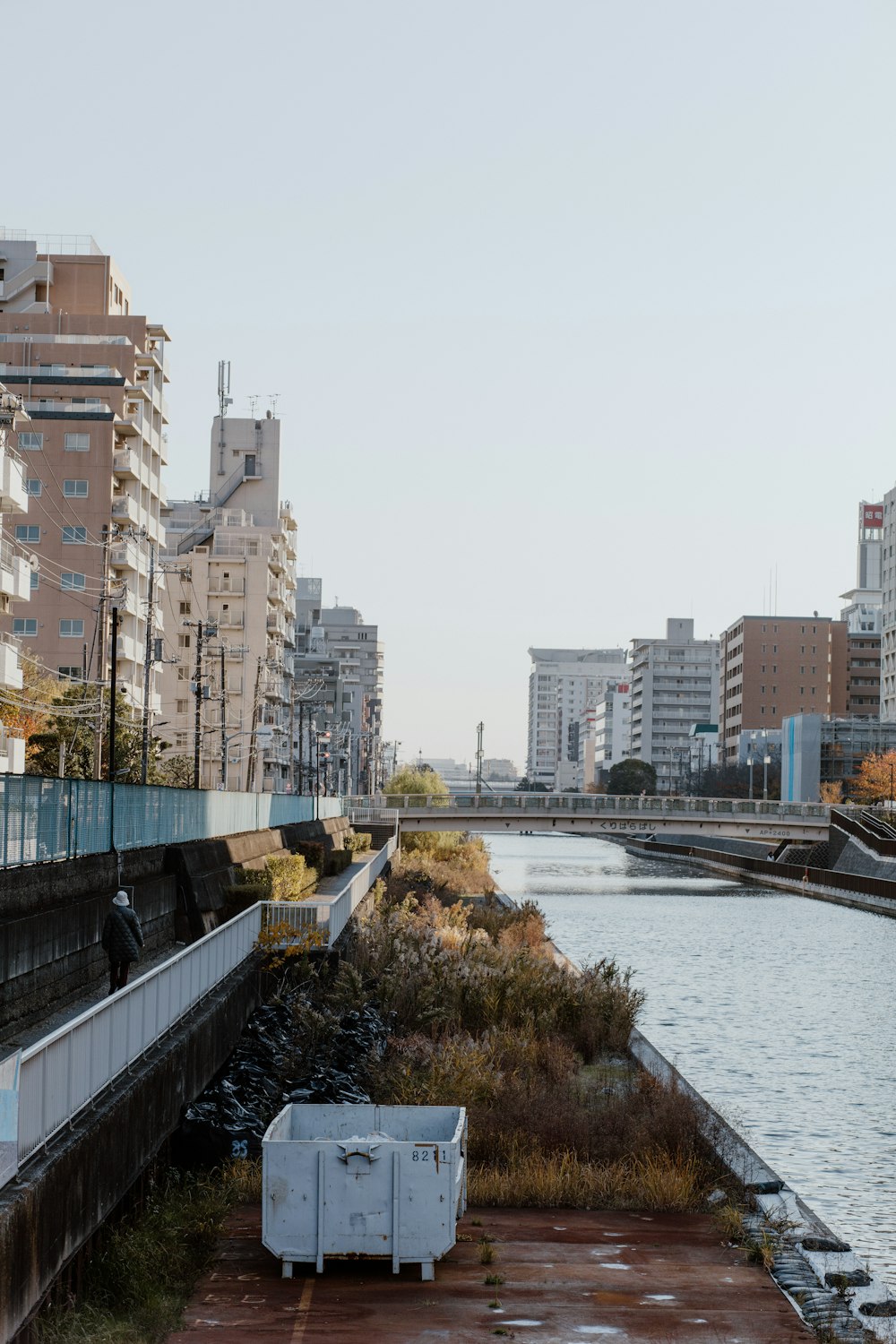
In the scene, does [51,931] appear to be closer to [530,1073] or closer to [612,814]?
[530,1073]

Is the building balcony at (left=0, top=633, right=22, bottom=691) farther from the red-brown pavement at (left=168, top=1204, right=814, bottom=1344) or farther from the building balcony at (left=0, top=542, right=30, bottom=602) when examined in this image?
the red-brown pavement at (left=168, top=1204, right=814, bottom=1344)

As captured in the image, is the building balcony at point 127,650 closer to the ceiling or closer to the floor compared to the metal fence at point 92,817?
closer to the ceiling

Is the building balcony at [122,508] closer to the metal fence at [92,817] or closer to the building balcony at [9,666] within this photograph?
the building balcony at [9,666]

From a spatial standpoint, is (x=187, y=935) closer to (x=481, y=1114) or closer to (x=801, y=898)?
(x=481, y=1114)

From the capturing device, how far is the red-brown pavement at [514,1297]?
12.2m

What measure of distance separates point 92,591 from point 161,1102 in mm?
70568

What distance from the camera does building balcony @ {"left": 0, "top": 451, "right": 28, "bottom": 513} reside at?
5291 cm

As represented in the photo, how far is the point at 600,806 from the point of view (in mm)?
91188

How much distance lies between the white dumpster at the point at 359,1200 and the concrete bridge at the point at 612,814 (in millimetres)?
74544

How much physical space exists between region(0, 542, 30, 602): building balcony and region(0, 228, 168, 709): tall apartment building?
1784 centimetres

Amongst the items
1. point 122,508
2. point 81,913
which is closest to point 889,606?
point 122,508

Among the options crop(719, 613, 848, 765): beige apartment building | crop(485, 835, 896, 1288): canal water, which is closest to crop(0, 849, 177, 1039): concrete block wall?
crop(485, 835, 896, 1288): canal water

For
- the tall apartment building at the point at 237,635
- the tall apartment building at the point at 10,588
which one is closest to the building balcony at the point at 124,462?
the tall apartment building at the point at 237,635

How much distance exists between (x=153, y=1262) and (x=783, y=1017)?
26.1m
